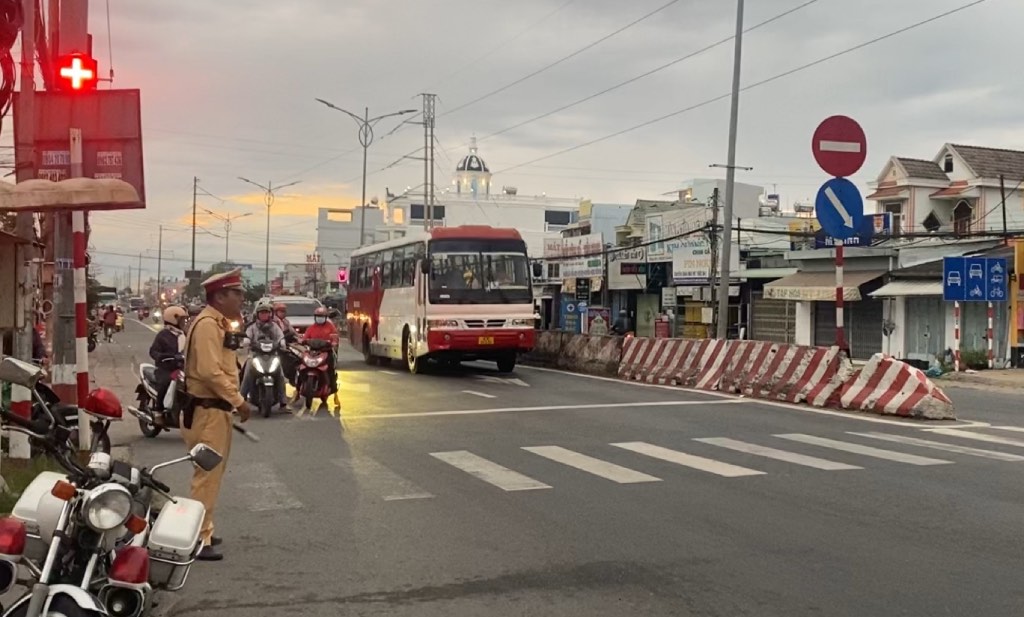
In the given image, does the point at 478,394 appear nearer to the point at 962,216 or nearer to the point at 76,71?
the point at 76,71

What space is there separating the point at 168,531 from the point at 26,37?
9.47 metres

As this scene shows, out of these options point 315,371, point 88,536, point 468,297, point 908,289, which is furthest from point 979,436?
point 908,289

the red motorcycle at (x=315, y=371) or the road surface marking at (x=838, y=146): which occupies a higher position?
the road surface marking at (x=838, y=146)

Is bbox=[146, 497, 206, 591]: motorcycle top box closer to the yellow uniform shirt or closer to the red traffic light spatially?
the yellow uniform shirt

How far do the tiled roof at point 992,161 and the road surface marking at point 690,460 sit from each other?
34.8 metres

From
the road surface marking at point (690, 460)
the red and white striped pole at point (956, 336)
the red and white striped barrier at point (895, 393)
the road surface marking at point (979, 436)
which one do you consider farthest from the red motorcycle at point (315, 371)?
the red and white striped pole at point (956, 336)

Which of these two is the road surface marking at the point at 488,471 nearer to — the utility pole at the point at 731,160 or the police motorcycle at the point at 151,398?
the police motorcycle at the point at 151,398

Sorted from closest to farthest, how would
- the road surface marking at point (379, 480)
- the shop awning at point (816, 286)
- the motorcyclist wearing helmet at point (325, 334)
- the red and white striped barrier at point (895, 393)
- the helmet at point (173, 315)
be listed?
the road surface marking at point (379, 480), the helmet at point (173, 315), the red and white striped barrier at point (895, 393), the motorcyclist wearing helmet at point (325, 334), the shop awning at point (816, 286)

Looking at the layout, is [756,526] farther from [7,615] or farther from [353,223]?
[353,223]

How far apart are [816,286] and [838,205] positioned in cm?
2181

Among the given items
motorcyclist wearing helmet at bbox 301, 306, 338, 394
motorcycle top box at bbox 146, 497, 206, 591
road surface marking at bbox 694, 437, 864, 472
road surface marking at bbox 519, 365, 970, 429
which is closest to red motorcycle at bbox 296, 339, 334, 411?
motorcyclist wearing helmet at bbox 301, 306, 338, 394

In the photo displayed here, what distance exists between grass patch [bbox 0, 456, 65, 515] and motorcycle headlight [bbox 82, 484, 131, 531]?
12.8 feet

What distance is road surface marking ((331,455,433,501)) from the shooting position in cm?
847

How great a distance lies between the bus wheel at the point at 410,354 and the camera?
74.5ft
